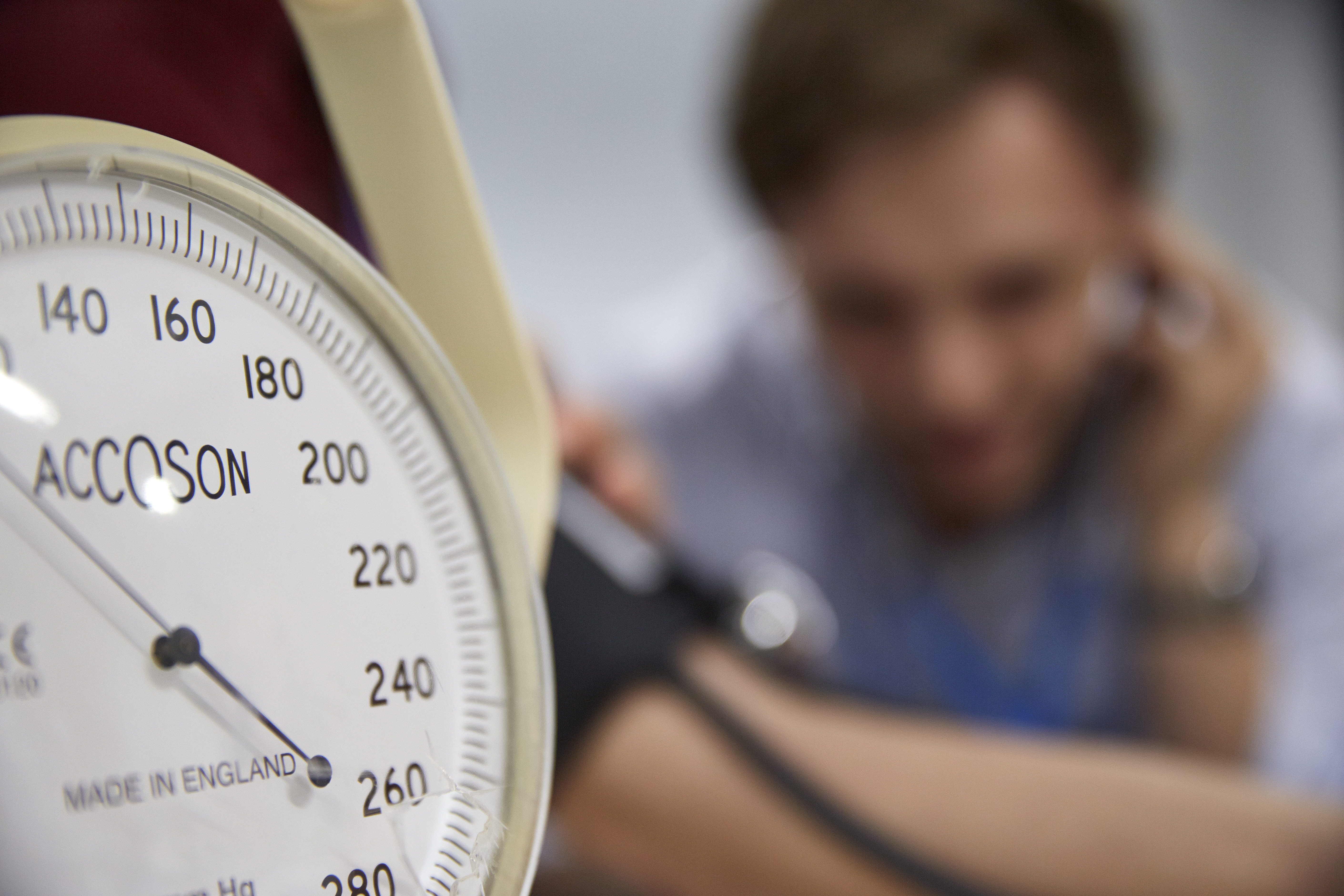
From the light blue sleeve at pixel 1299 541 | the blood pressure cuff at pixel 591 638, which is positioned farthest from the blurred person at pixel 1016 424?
the blood pressure cuff at pixel 591 638

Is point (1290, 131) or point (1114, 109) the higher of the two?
point (1290, 131)

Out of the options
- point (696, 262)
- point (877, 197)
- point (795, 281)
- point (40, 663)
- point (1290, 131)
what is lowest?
point (40, 663)

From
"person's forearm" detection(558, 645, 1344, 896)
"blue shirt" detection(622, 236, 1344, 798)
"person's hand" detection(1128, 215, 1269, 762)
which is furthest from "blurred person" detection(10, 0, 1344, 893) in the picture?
"person's hand" detection(1128, 215, 1269, 762)

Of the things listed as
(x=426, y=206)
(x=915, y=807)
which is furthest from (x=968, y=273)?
(x=426, y=206)

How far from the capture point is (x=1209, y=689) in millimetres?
741

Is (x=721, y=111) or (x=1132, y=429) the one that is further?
(x=721, y=111)

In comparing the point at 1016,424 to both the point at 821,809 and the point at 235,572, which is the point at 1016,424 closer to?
the point at 821,809

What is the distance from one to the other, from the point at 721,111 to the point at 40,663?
92cm

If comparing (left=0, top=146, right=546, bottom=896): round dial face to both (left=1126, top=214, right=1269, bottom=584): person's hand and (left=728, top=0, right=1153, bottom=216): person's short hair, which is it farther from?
(left=1126, top=214, right=1269, bottom=584): person's hand

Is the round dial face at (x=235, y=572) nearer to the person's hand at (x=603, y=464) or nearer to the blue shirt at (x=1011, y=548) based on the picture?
the person's hand at (x=603, y=464)

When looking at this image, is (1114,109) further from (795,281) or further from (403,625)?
(403,625)

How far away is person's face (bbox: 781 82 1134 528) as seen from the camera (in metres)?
0.66

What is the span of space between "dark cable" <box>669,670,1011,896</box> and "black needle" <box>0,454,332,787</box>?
0.23m

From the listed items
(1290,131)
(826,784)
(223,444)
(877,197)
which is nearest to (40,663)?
(223,444)
